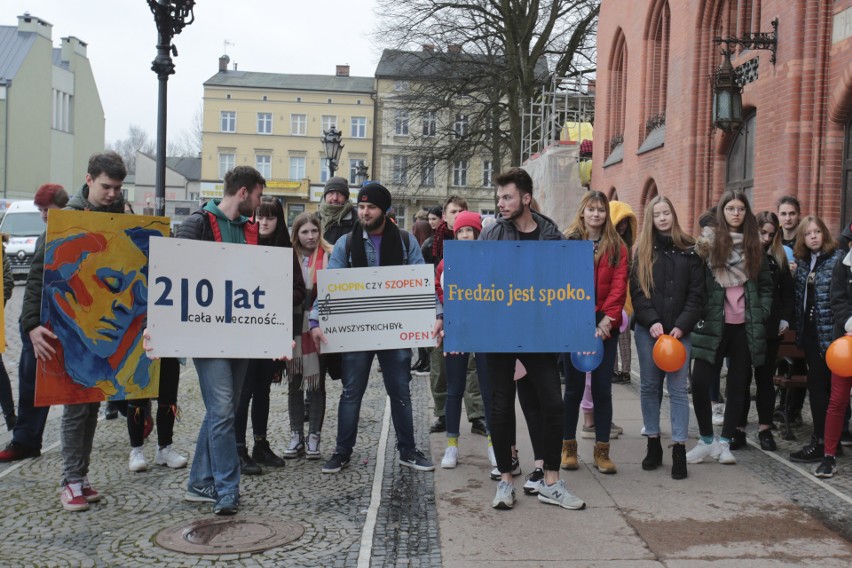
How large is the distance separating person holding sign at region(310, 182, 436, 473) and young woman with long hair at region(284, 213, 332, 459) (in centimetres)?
32

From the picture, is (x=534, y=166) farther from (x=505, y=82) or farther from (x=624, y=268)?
(x=624, y=268)

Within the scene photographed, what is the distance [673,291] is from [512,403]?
63.6 inches

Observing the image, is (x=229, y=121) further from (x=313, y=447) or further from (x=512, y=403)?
(x=512, y=403)

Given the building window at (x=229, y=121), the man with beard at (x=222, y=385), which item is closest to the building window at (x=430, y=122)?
the man with beard at (x=222, y=385)

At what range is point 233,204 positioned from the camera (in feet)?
17.2

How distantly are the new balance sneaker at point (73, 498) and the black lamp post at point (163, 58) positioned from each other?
4.48m

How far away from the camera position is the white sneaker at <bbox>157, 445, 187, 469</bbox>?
6105 mm

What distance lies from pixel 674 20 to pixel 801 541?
43.9ft

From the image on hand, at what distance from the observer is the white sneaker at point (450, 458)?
6133mm

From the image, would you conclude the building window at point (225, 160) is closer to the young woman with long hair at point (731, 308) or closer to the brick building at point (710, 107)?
the brick building at point (710, 107)

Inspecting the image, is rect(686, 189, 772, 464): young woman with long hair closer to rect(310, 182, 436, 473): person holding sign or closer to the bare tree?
rect(310, 182, 436, 473): person holding sign

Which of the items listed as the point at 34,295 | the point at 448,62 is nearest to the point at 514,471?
the point at 34,295

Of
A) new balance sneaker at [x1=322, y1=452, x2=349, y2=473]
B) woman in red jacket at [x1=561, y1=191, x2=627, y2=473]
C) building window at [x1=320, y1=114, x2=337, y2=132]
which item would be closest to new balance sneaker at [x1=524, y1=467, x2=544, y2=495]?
woman in red jacket at [x1=561, y1=191, x2=627, y2=473]

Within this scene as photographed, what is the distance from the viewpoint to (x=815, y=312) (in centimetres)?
645
